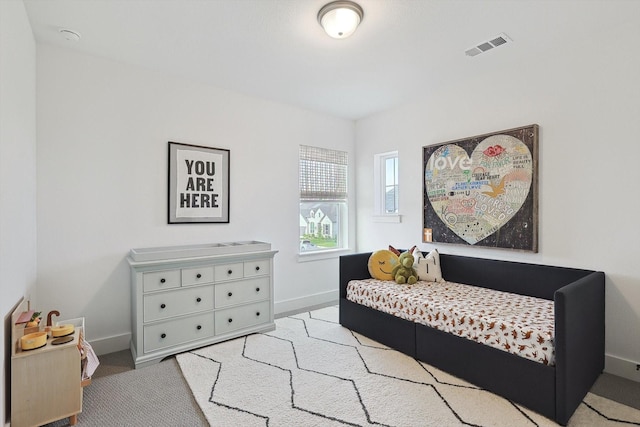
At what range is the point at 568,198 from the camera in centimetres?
254

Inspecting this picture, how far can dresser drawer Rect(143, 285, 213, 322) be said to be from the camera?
8.28 ft

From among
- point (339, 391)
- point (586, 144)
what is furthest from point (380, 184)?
point (339, 391)

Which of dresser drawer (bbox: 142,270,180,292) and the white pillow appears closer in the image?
dresser drawer (bbox: 142,270,180,292)

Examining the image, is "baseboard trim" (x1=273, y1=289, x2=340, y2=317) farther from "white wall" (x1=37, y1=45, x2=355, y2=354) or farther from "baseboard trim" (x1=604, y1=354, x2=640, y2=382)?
"baseboard trim" (x1=604, y1=354, x2=640, y2=382)

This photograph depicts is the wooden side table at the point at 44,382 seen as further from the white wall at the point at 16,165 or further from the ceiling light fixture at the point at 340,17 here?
the ceiling light fixture at the point at 340,17

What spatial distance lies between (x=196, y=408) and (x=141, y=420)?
298 millimetres

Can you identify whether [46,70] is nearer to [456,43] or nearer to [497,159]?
[456,43]

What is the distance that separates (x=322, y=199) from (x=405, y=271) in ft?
5.04

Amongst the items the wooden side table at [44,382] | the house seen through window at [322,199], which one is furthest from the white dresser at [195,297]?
the house seen through window at [322,199]

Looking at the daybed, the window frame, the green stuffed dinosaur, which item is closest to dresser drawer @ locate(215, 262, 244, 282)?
the daybed

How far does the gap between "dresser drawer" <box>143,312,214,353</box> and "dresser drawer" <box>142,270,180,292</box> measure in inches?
11.7

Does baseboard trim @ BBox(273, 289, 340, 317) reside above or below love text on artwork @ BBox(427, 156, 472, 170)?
below

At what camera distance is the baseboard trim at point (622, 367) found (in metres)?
2.23

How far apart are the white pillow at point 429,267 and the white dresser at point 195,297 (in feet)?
4.98
